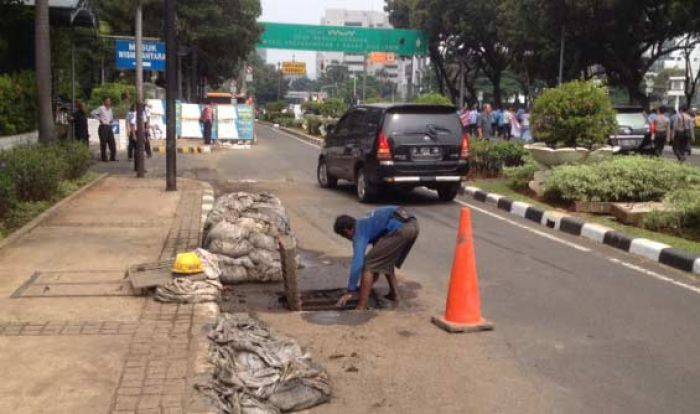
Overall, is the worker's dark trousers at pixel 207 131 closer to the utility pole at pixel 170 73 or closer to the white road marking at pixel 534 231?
the utility pole at pixel 170 73

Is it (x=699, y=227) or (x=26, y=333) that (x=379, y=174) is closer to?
(x=699, y=227)

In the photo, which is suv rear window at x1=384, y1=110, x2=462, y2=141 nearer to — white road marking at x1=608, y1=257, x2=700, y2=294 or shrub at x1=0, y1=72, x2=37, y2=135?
white road marking at x1=608, y1=257, x2=700, y2=294

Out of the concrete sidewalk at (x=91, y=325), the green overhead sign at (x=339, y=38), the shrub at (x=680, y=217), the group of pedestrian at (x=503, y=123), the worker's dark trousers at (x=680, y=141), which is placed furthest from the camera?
the green overhead sign at (x=339, y=38)

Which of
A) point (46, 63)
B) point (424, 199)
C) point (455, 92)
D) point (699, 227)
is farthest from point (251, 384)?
point (455, 92)

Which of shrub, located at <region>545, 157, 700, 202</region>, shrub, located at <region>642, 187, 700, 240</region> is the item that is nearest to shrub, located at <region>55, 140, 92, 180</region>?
shrub, located at <region>545, 157, 700, 202</region>

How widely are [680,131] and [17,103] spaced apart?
1966 centimetres

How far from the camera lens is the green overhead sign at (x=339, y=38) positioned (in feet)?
181

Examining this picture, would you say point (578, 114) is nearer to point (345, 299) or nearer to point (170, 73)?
point (170, 73)

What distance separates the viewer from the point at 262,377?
4.69 meters

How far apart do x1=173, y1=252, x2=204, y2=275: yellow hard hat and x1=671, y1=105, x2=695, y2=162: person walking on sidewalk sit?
69.0 ft

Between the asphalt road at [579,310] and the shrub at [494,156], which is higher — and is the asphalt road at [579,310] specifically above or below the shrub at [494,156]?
below

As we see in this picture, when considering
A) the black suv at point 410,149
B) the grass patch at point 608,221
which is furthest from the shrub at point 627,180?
the black suv at point 410,149

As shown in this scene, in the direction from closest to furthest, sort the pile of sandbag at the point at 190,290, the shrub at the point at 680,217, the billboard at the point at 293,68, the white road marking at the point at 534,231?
the pile of sandbag at the point at 190,290
the white road marking at the point at 534,231
the shrub at the point at 680,217
the billboard at the point at 293,68

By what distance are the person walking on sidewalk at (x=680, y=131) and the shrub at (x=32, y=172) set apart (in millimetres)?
19449
